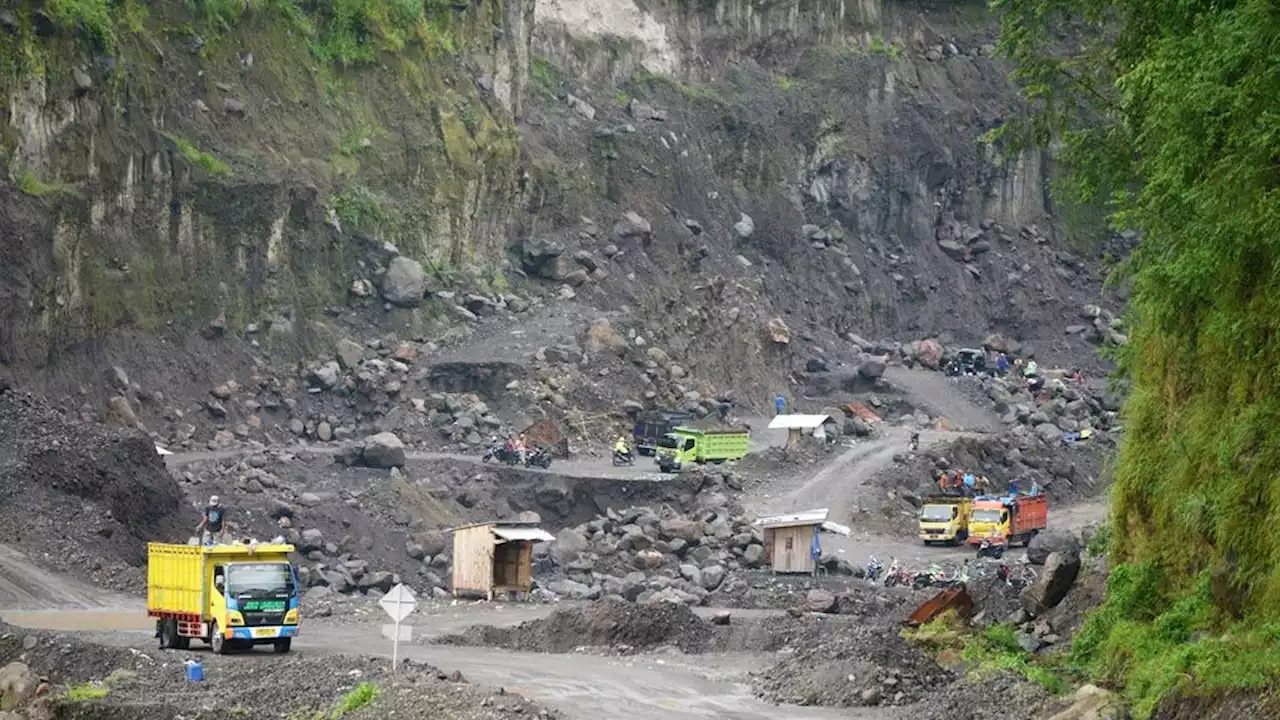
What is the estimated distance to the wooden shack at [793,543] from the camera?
52906 mm

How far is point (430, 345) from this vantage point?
7262 centimetres

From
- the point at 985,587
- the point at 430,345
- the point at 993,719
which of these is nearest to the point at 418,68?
the point at 430,345

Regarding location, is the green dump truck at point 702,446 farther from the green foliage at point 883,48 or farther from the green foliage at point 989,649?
the green foliage at point 883,48

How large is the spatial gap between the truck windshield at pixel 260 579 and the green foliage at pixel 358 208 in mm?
39702

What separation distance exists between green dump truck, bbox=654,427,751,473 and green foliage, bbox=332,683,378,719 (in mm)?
38060

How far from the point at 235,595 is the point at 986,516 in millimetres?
28690

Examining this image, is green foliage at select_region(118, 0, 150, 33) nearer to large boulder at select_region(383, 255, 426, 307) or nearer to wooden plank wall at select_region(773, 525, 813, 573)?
large boulder at select_region(383, 255, 426, 307)

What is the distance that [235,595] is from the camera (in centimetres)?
3409

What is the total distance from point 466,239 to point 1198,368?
50.9 m

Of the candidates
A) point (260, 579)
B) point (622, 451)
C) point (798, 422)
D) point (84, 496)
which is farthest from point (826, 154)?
point (260, 579)

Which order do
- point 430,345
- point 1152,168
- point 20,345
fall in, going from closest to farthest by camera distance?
point 1152,168, point 20,345, point 430,345

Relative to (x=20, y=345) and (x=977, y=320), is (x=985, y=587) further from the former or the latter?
(x=977, y=320)

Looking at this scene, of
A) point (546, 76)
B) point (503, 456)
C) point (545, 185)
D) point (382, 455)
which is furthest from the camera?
point (546, 76)

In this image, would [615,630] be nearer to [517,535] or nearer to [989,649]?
[989,649]
